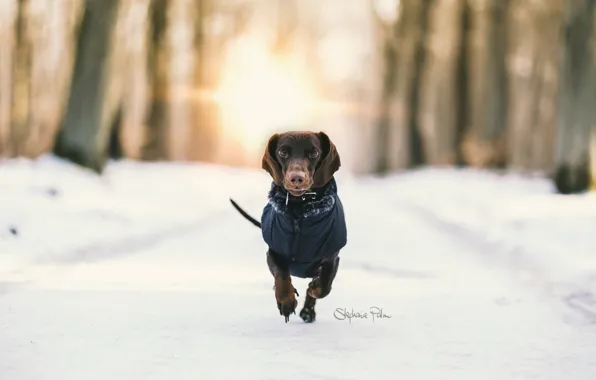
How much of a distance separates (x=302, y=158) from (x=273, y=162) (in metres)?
0.26

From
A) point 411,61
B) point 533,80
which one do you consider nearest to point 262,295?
point 411,61

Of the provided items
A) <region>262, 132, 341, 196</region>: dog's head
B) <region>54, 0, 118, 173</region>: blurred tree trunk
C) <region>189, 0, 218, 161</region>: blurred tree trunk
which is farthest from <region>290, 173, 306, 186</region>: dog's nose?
<region>189, 0, 218, 161</region>: blurred tree trunk

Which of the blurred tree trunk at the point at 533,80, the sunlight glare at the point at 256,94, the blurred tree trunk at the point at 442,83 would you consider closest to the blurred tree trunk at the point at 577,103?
the blurred tree trunk at the point at 442,83

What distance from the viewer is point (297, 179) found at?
17.8ft

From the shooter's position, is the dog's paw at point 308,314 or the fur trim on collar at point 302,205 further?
the dog's paw at point 308,314

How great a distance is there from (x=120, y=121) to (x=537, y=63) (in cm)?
1986

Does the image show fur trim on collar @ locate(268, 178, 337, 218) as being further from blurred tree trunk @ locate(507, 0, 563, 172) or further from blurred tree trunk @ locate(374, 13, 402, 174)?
blurred tree trunk @ locate(374, 13, 402, 174)

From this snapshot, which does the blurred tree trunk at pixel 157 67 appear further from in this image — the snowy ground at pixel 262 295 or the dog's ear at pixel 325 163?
the dog's ear at pixel 325 163

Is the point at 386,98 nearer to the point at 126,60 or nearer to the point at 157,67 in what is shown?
the point at 157,67

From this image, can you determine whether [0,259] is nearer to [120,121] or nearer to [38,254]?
[38,254]

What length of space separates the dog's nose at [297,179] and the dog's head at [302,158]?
73mm

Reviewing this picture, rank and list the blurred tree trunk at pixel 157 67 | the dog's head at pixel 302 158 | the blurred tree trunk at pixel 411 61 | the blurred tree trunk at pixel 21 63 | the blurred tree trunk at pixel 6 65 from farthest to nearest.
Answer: the blurred tree trunk at pixel 6 65, the blurred tree trunk at pixel 411 61, the blurred tree trunk at pixel 21 63, the blurred tree trunk at pixel 157 67, the dog's head at pixel 302 158

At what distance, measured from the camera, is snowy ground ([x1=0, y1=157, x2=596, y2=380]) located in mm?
5000

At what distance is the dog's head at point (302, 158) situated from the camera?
5652 mm
